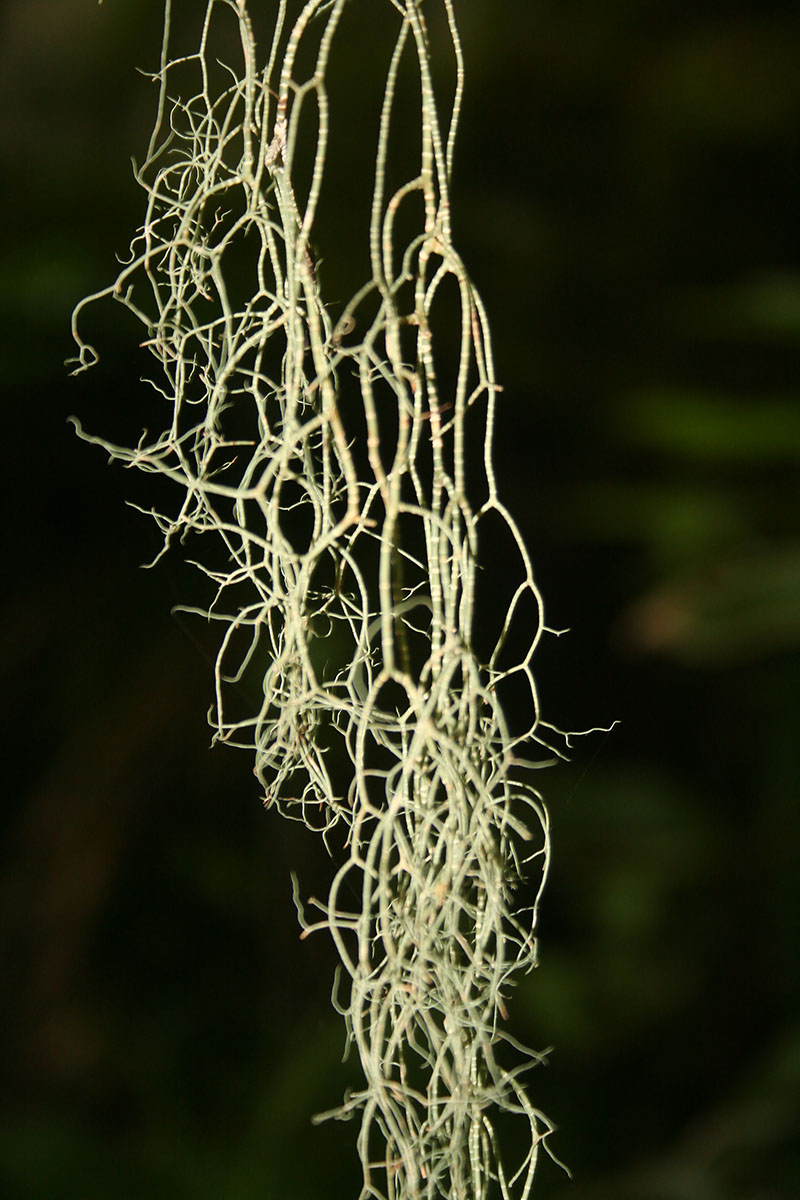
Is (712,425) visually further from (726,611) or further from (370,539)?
(370,539)

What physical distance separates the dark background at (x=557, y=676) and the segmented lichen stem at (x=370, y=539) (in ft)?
0.12

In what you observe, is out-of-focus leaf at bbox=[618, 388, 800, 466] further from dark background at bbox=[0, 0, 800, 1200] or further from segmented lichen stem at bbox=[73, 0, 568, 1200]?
segmented lichen stem at bbox=[73, 0, 568, 1200]

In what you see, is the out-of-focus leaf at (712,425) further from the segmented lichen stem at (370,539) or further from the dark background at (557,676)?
the segmented lichen stem at (370,539)

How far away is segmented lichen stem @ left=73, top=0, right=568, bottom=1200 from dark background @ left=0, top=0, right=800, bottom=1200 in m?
0.04

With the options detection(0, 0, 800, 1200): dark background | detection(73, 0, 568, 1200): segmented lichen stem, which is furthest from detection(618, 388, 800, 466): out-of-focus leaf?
detection(73, 0, 568, 1200): segmented lichen stem

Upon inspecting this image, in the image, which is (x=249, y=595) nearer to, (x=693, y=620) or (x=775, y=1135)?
(x=693, y=620)

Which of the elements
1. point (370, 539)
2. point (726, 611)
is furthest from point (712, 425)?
point (370, 539)

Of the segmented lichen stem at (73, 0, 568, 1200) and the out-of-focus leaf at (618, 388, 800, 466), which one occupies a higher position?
the out-of-focus leaf at (618, 388, 800, 466)

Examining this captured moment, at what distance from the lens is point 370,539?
590mm

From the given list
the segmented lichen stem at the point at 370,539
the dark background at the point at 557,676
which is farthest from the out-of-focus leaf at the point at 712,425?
the segmented lichen stem at the point at 370,539

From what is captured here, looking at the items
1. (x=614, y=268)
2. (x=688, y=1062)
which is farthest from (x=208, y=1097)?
(x=614, y=268)

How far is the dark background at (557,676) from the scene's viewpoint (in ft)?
2.00

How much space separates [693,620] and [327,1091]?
372mm

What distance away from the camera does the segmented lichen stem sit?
1.21 ft
